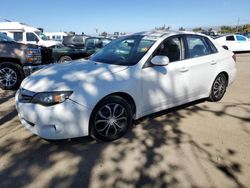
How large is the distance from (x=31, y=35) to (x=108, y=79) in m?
16.9

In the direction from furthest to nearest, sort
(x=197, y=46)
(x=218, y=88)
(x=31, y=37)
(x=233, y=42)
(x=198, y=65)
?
(x=233, y=42)
(x=31, y=37)
(x=218, y=88)
(x=197, y=46)
(x=198, y=65)

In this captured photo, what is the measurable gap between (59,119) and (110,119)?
81 centimetres

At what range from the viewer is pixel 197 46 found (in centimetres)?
551

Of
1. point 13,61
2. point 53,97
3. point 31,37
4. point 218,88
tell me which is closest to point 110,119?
point 53,97

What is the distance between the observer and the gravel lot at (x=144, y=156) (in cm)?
319

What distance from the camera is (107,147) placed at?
13.1 ft

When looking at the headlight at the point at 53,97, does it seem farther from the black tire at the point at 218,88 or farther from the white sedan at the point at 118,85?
the black tire at the point at 218,88

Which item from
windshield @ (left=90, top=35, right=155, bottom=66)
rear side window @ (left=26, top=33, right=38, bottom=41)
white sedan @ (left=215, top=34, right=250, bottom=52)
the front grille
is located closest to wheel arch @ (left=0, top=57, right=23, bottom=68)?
windshield @ (left=90, top=35, right=155, bottom=66)

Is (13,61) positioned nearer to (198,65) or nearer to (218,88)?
(198,65)

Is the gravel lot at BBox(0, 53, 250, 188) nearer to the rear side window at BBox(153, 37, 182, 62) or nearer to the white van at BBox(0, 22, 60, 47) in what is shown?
the rear side window at BBox(153, 37, 182, 62)

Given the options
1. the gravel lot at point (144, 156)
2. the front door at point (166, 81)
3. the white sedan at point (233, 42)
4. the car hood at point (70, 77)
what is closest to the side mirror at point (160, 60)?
the front door at point (166, 81)

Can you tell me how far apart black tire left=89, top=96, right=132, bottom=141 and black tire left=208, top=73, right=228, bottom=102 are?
8.18ft

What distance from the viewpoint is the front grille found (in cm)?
387

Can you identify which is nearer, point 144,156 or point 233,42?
point 144,156
